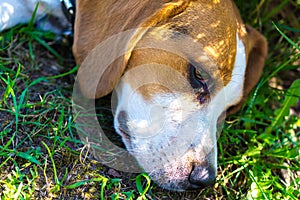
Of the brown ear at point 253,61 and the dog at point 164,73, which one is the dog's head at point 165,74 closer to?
the dog at point 164,73

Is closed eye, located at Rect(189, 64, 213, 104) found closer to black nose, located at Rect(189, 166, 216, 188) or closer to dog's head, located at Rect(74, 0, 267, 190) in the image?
dog's head, located at Rect(74, 0, 267, 190)

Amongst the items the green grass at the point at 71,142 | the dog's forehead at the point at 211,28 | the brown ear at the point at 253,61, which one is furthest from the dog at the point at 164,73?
the brown ear at the point at 253,61

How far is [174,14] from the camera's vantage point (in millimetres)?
2893

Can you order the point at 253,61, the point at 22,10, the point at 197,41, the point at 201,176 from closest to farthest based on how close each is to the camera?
the point at 201,176 < the point at 197,41 < the point at 22,10 < the point at 253,61

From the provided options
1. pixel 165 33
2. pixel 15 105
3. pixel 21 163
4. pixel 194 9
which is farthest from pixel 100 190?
pixel 194 9

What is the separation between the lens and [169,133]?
2.81 metres

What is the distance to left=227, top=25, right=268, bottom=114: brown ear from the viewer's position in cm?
343

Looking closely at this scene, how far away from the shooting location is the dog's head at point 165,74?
2.78m

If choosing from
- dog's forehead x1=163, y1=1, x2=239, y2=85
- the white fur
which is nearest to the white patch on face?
dog's forehead x1=163, y1=1, x2=239, y2=85

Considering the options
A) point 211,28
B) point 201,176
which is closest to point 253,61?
point 211,28

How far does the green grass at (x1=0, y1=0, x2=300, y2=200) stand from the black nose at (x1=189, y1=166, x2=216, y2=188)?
184 mm

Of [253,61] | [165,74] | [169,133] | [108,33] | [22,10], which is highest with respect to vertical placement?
[22,10]

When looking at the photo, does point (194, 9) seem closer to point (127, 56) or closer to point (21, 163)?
point (127, 56)

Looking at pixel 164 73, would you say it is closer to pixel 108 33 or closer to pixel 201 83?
pixel 201 83
